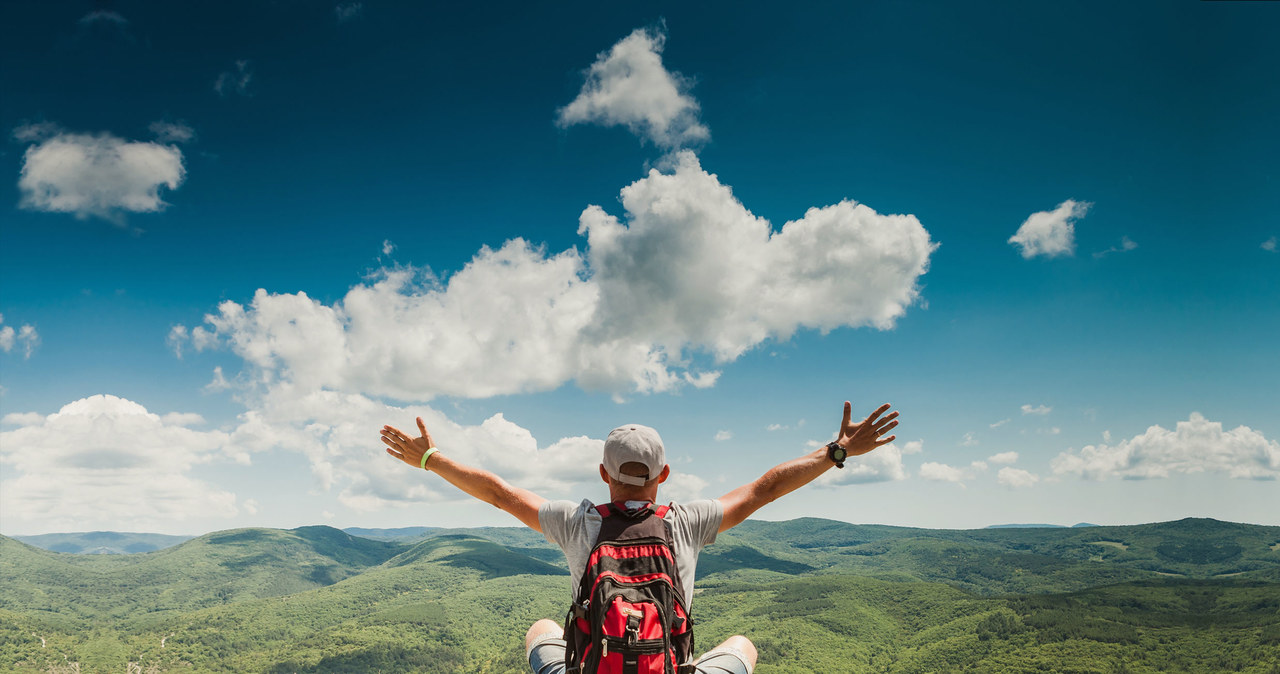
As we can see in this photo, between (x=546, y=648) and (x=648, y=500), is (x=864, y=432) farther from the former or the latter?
(x=546, y=648)

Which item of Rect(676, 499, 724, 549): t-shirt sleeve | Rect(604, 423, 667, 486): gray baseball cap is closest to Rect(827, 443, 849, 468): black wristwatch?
Rect(676, 499, 724, 549): t-shirt sleeve

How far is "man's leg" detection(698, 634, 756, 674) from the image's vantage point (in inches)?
143

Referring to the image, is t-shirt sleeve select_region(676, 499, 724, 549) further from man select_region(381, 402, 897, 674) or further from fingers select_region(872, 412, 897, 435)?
fingers select_region(872, 412, 897, 435)

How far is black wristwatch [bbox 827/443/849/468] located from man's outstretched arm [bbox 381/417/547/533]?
1819mm

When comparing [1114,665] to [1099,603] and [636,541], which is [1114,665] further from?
[636,541]

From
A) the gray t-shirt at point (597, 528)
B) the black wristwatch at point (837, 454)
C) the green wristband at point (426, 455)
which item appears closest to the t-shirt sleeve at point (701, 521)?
the gray t-shirt at point (597, 528)

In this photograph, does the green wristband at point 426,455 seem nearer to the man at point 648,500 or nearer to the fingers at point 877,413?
the man at point 648,500

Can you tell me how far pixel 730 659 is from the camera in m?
3.73

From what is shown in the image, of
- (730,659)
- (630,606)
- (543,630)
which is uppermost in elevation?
(630,606)

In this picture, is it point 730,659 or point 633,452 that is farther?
point 730,659

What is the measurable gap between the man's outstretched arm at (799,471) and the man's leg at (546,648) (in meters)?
1.17

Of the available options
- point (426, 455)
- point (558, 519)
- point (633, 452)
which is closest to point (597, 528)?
point (558, 519)

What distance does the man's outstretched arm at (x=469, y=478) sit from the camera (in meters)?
3.95

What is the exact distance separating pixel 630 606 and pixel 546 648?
34.7 inches
